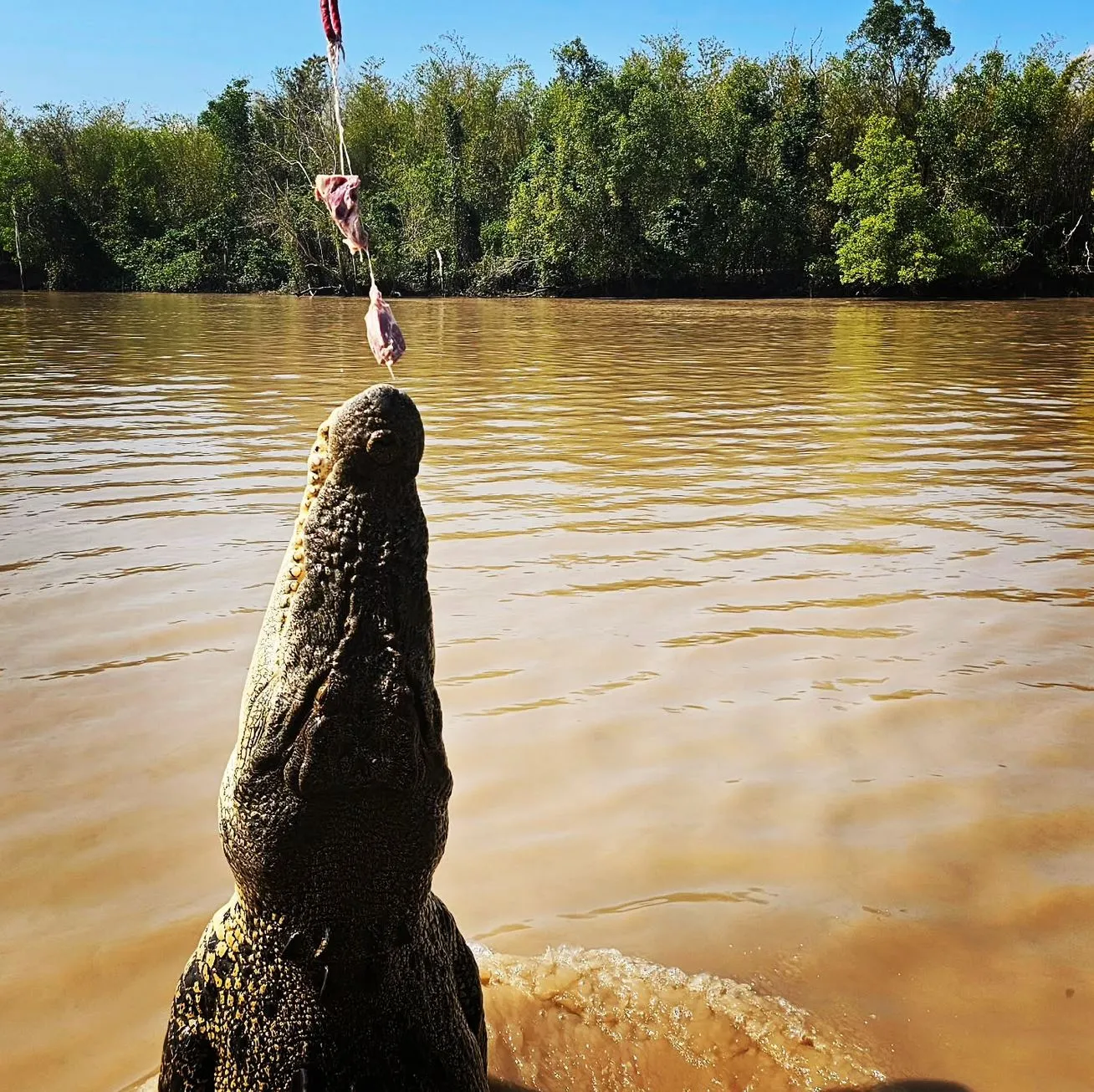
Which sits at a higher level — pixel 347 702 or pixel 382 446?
pixel 382 446

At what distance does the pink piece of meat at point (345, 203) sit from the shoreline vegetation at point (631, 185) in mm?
29366

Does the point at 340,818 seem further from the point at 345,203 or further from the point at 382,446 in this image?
the point at 345,203

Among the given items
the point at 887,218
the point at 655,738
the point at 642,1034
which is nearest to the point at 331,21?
the point at 642,1034

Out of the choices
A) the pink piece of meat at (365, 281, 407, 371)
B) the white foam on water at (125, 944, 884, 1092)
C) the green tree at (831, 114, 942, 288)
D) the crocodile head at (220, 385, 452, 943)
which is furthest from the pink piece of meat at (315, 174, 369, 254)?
the green tree at (831, 114, 942, 288)

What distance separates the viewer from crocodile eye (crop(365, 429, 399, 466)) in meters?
1.35

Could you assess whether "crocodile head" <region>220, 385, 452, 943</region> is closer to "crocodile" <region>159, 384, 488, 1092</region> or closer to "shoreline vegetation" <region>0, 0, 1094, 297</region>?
"crocodile" <region>159, 384, 488, 1092</region>

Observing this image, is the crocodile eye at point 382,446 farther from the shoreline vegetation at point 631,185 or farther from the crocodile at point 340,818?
the shoreline vegetation at point 631,185

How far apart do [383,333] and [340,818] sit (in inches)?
28.9

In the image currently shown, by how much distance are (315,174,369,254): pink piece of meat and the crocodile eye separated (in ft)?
1.48

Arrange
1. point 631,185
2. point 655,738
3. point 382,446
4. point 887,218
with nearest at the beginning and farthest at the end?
point 382,446, point 655,738, point 887,218, point 631,185

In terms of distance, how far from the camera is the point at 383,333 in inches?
59.9

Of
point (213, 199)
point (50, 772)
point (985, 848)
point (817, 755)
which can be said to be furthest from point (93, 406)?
point (213, 199)

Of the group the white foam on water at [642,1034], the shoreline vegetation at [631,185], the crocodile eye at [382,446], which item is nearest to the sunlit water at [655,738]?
the white foam on water at [642,1034]

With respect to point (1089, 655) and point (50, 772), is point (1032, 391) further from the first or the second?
point (50, 772)
